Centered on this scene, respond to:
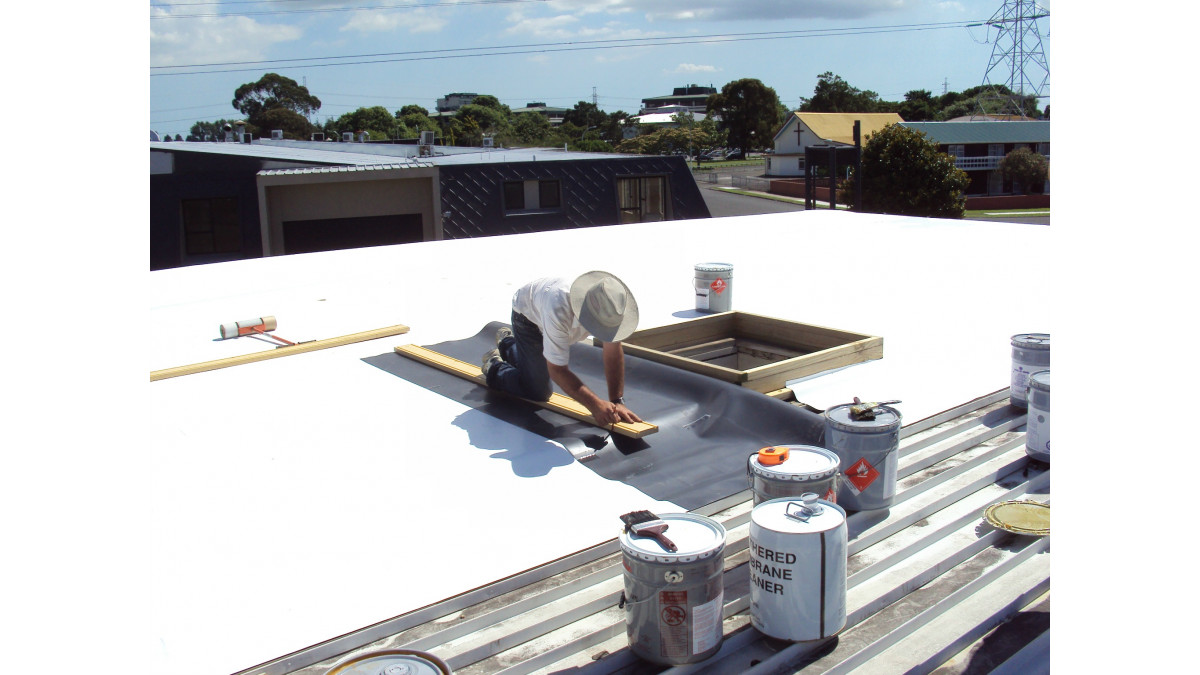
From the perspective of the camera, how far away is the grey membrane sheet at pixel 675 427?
386cm

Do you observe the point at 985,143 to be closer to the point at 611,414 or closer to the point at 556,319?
the point at 611,414

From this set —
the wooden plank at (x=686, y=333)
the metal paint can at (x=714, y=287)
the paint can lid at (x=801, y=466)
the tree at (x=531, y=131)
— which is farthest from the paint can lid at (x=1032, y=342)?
the tree at (x=531, y=131)

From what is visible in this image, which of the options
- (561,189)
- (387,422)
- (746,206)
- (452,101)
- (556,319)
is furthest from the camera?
(452,101)

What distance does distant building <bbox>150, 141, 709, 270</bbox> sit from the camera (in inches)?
834

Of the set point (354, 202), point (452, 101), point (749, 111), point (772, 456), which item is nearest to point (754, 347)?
point (772, 456)

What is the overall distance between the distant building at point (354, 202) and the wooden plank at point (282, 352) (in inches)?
602

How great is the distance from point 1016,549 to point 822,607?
1.03 meters

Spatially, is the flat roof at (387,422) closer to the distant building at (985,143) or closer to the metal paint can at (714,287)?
the metal paint can at (714,287)

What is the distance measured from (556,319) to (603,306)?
0.27m

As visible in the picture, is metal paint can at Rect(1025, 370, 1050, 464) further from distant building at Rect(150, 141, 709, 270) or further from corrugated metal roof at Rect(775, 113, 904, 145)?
corrugated metal roof at Rect(775, 113, 904, 145)

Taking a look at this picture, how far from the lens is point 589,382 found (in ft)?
17.4

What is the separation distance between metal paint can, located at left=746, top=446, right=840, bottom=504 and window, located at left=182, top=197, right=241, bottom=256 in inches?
852

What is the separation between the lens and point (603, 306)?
3.93 m

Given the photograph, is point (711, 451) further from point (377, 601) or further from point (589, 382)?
point (377, 601)
